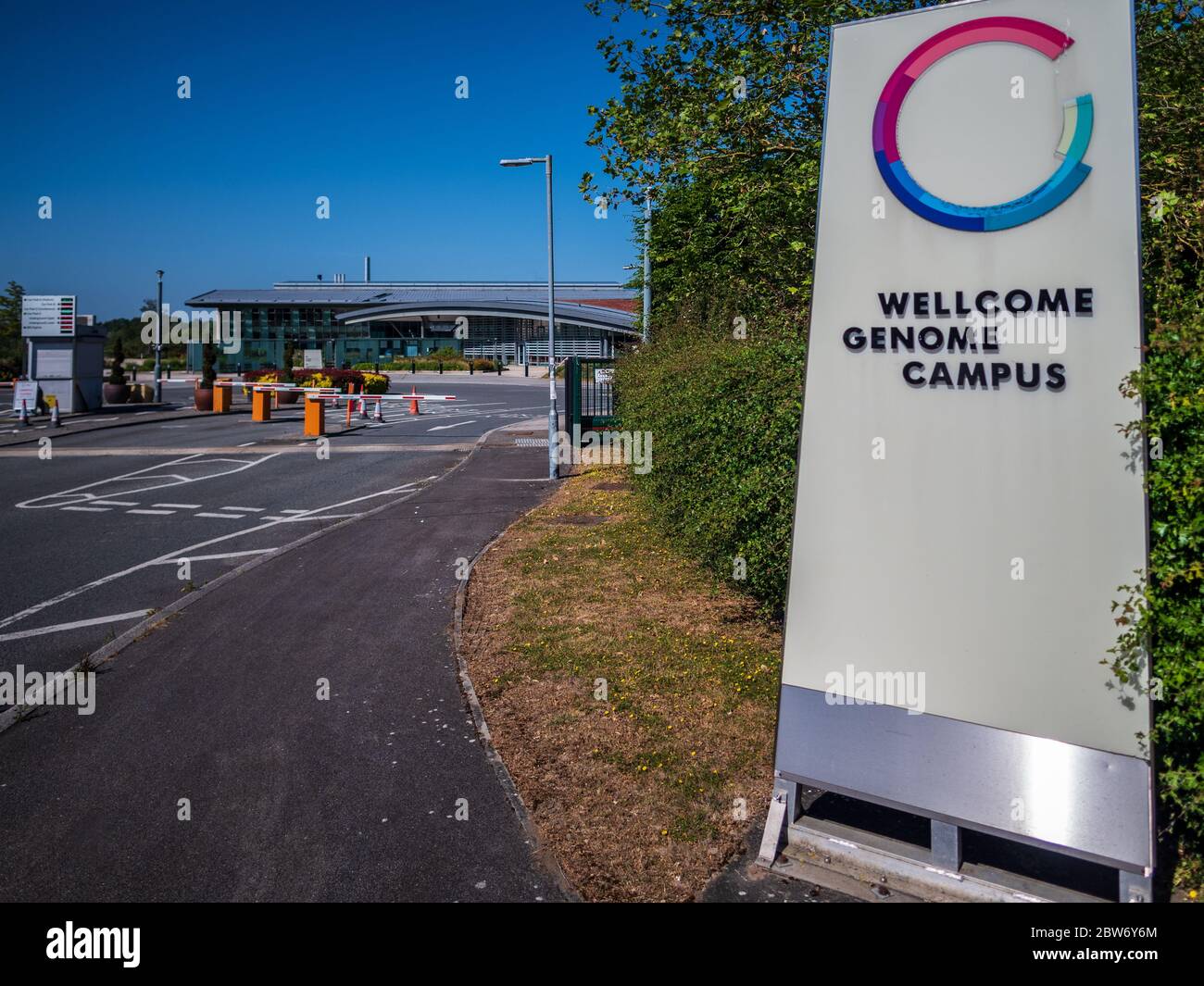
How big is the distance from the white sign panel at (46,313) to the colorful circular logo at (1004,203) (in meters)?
31.6

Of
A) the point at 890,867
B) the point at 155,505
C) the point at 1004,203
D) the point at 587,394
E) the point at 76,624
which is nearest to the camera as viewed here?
the point at 1004,203

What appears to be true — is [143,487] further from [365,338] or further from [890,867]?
[365,338]

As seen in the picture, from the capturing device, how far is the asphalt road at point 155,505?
879 centimetres

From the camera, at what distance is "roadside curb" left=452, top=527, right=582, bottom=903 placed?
13.9ft

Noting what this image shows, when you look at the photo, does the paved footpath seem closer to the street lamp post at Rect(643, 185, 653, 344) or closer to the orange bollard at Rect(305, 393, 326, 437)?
the street lamp post at Rect(643, 185, 653, 344)

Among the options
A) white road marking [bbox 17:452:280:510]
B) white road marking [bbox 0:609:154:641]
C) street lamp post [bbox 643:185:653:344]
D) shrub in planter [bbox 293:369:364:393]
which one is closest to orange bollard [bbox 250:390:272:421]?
white road marking [bbox 17:452:280:510]

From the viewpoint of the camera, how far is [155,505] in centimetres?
1466

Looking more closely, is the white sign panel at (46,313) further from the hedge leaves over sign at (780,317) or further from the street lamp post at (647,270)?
the hedge leaves over sign at (780,317)

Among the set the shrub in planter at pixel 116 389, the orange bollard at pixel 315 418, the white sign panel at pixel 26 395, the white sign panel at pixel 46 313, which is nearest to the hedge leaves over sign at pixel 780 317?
the orange bollard at pixel 315 418

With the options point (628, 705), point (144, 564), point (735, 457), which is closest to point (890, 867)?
point (628, 705)

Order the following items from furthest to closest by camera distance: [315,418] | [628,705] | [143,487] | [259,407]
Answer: [259,407], [315,418], [143,487], [628,705]

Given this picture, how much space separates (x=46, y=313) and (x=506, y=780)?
30785mm

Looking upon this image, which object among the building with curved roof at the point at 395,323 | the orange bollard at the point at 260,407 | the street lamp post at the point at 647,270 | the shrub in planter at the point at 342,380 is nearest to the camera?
the street lamp post at the point at 647,270
